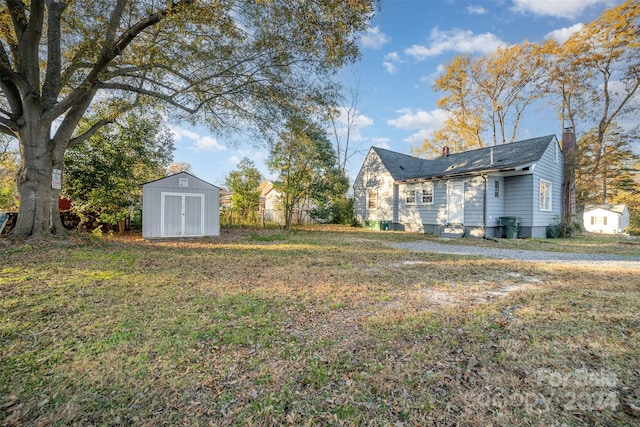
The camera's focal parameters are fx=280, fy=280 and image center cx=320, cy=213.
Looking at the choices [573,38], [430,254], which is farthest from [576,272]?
[573,38]

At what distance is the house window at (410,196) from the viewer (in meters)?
16.1

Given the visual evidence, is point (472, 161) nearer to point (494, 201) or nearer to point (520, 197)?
point (494, 201)

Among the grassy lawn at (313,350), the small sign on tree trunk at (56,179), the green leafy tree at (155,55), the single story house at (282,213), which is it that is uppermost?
the green leafy tree at (155,55)

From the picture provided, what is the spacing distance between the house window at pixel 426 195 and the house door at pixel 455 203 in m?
1.16

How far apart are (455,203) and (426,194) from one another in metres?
1.93

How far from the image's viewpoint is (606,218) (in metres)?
30.8

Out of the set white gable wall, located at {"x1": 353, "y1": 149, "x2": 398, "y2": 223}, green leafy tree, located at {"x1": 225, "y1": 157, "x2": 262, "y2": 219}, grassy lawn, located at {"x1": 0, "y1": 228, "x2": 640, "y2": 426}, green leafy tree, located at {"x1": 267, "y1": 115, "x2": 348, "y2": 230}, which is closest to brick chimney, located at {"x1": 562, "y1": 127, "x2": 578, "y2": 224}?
white gable wall, located at {"x1": 353, "y1": 149, "x2": 398, "y2": 223}

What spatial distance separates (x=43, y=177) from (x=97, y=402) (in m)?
8.55

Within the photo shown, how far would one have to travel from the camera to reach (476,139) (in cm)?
2317

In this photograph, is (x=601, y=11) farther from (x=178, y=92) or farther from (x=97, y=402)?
(x=97, y=402)

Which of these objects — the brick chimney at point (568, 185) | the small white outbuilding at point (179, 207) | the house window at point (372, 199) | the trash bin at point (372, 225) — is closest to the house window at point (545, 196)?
the brick chimney at point (568, 185)

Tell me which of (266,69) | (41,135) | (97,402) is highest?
(266,69)

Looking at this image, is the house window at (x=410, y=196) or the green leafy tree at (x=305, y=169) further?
the house window at (x=410, y=196)

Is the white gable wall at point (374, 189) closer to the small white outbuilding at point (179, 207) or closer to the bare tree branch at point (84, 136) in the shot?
the small white outbuilding at point (179, 207)
